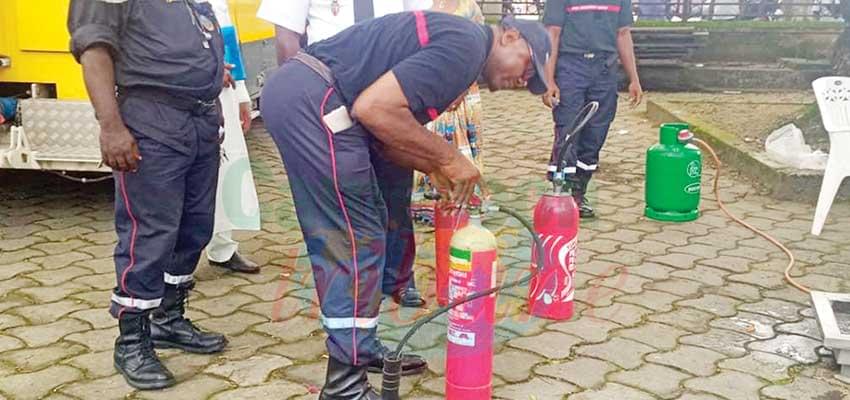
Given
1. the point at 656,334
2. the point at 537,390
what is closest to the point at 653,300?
the point at 656,334

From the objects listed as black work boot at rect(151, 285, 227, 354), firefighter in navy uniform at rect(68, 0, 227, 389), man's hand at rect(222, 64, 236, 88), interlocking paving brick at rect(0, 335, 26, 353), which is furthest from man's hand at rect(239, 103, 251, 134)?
interlocking paving brick at rect(0, 335, 26, 353)

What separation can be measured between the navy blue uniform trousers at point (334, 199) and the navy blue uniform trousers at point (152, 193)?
455 millimetres

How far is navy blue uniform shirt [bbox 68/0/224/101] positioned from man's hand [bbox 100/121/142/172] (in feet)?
0.63

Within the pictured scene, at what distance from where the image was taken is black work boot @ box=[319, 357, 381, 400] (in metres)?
3.09

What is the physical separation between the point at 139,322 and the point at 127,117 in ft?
2.53

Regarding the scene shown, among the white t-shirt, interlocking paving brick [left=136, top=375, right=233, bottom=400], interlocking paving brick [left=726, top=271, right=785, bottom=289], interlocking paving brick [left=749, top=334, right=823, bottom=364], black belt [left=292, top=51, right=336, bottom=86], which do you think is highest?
the white t-shirt

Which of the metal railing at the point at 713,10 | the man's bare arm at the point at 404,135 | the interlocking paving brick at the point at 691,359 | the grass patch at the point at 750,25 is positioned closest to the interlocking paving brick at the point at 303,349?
the man's bare arm at the point at 404,135

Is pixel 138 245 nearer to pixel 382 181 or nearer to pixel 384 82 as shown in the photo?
pixel 382 181

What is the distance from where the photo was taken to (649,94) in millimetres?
11477

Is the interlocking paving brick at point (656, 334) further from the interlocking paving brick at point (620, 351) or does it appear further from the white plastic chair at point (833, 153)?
the white plastic chair at point (833, 153)

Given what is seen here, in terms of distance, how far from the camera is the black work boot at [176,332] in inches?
145

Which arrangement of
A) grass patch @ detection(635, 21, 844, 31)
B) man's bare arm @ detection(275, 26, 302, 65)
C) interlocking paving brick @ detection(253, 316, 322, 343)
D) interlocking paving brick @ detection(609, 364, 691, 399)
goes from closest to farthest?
1. interlocking paving brick @ detection(609, 364, 691, 399)
2. interlocking paving brick @ detection(253, 316, 322, 343)
3. man's bare arm @ detection(275, 26, 302, 65)
4. grass patch @ detection(635, 21, 844, 31)

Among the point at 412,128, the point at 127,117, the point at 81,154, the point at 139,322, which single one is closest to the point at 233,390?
the point at 139,322

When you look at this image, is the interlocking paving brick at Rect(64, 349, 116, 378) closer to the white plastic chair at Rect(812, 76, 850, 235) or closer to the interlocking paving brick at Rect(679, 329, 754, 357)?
the interlocking paving brick at Rect(679, 329, 754, 357)
